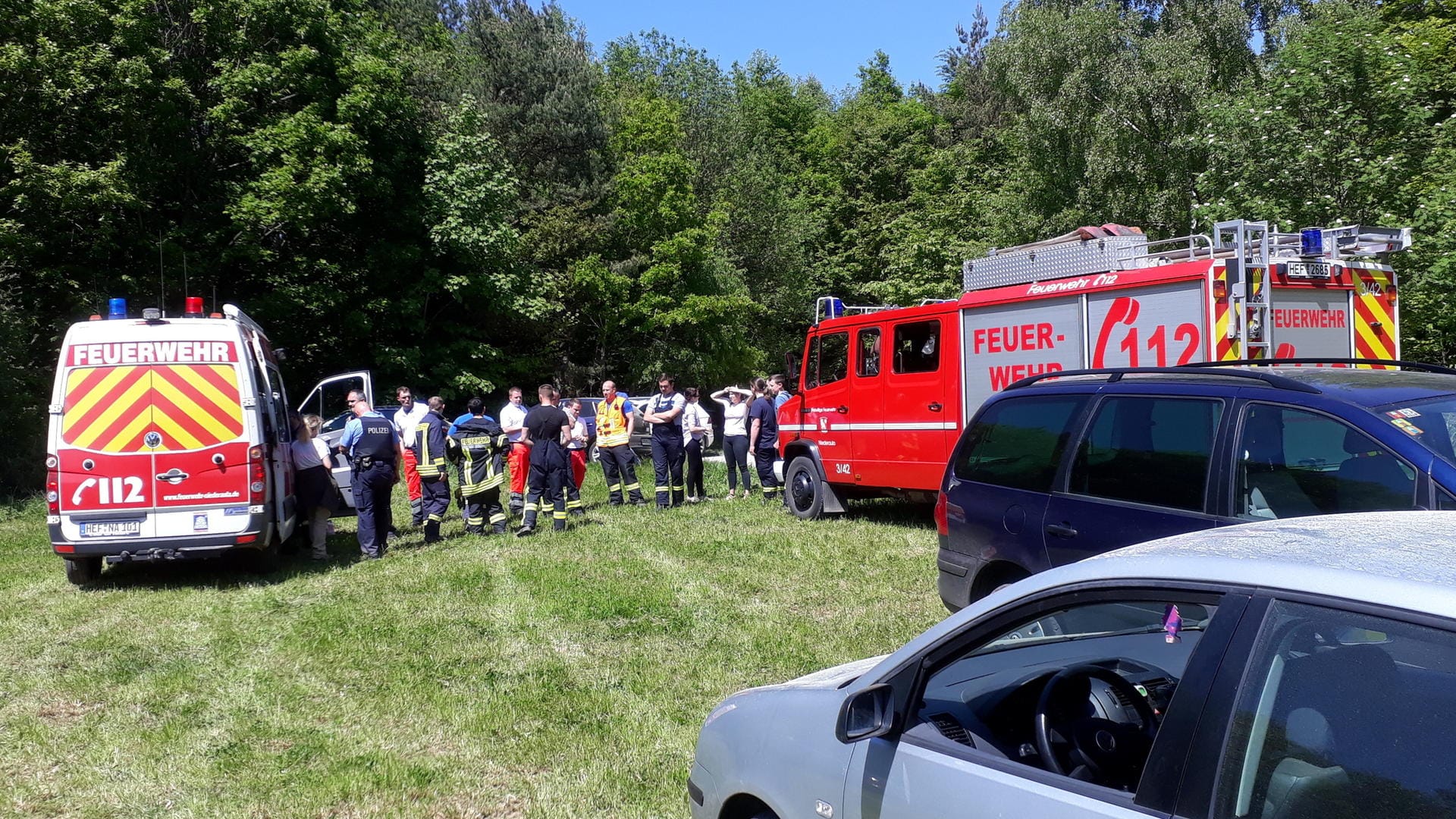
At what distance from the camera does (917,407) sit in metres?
11.5

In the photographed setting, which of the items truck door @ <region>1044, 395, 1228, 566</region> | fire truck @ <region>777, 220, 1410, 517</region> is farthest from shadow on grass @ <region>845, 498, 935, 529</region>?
truck door @ <region>1044, 395, 1228, 566</region>

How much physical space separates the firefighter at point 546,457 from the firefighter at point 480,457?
370 mm

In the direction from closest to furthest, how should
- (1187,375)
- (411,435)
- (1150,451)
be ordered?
(1150,451) < (1187,375) < (411,435)

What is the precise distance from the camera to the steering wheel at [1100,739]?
221 centimetres

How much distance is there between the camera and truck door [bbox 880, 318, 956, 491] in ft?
36.6

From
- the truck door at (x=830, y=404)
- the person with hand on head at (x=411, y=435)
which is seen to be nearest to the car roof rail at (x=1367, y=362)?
the truck door at (x=830, y=404)

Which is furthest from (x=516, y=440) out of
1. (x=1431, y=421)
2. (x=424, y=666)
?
(x=1431, y=421)

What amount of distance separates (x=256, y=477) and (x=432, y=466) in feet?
7.78

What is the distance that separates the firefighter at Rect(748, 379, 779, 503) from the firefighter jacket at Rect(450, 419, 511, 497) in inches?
171

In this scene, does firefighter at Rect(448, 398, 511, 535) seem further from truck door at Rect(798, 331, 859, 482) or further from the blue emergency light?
the blue emergency light

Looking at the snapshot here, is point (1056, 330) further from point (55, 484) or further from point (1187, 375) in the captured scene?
point (55, 484)

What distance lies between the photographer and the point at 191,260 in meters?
23.5

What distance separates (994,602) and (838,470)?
10359 mm

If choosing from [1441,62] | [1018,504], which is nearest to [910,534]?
[1018,504]
